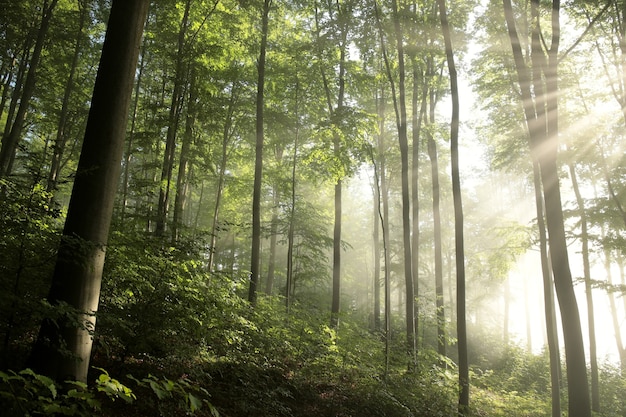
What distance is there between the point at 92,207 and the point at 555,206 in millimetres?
9511

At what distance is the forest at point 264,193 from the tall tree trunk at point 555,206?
50mm

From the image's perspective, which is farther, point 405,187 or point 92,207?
point 405,187

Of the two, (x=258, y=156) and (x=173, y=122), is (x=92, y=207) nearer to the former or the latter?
(x=173, y=122)

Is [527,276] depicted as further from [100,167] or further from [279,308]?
[100,167]

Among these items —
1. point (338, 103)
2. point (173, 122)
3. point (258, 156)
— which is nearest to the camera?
point (173, 122)

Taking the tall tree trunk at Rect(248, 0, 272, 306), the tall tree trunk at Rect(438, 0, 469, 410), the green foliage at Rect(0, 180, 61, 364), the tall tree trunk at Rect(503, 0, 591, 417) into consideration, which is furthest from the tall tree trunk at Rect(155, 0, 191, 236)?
the tall tree trunk at Rect(503, 0, 591, 417)

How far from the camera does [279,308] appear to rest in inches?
428

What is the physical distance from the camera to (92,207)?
3357 millimetres

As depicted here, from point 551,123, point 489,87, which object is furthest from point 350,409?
point 489,87

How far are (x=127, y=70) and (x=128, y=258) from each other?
2.66 meters

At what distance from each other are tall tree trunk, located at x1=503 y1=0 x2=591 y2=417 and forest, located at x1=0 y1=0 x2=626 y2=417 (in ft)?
0.16

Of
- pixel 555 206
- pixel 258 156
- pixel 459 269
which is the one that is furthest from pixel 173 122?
pixel 555 206

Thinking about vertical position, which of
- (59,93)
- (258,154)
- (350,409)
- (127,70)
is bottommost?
(350,409)

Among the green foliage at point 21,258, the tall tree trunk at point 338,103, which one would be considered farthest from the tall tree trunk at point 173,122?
the tall tree trunk at point 338,103
